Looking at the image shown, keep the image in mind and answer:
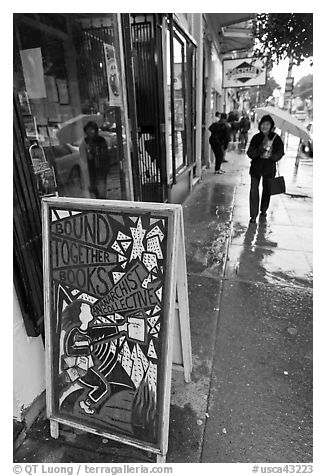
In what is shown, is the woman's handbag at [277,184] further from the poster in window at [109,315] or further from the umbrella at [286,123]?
the poster in window at [109,315]

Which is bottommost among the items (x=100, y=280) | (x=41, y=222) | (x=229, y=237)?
(x=229, y=237)

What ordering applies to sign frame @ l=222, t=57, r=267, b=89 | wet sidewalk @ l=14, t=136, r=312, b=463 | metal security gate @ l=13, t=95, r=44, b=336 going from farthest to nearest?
sign frame @ l=222, t=57, r=267, b=89, wet sidewalk @ l=14, t=136, r=312, b=463, metal security gate @ l=13, t=95, r=44, b=336

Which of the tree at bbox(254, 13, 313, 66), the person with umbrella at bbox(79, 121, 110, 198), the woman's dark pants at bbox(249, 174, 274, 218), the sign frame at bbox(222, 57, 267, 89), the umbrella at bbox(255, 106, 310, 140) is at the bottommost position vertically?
the woman's dark pants at bbox(249, 174, 274, 218)

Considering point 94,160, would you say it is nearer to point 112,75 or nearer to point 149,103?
point 149,103

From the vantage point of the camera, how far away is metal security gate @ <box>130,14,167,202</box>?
4254mm

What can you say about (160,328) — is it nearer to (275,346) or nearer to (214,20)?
(275,346)

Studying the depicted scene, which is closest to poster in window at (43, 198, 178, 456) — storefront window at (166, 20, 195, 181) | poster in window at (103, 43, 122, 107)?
poster in window at (103, 43, 122, 107)

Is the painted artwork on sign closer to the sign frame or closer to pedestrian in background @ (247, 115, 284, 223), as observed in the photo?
pedestrian in background @ (247, 115, 284, 223)

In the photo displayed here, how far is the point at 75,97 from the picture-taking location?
16.2ft

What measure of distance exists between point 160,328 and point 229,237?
3.56m

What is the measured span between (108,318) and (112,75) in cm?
304

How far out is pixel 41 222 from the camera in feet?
6.11


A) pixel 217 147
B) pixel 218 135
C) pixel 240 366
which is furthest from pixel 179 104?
pixel 240 366
